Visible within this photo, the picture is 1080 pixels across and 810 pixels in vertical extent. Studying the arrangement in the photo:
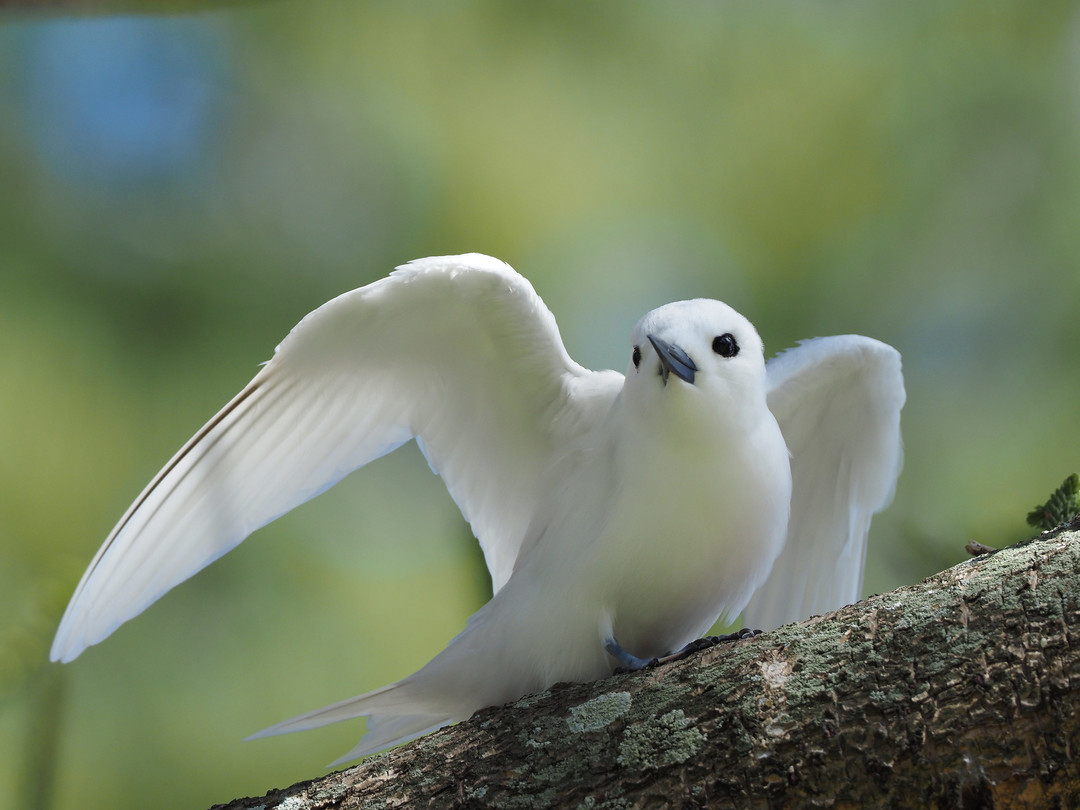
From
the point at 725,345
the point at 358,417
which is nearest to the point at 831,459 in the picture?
the point at 725,345

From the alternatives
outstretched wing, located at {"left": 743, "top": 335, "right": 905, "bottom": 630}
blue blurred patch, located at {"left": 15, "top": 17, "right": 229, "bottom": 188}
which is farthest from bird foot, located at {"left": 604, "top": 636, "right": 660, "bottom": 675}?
blue blurred patch, located at {"left": 15, "top": 17, "right": 229, "bottom": 188}

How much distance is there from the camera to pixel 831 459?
148 centimetres

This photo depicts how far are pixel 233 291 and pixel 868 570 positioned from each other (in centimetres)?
155

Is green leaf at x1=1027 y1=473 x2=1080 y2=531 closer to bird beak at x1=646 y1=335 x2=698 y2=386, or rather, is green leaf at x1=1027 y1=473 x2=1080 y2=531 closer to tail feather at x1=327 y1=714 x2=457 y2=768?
bird beak at x1=646 y1=335 x2=698 y2=386

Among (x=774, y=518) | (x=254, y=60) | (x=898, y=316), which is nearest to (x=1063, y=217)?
(x=898, y=316)

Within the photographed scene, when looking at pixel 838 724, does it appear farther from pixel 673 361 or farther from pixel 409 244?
Result: pixel 409 244

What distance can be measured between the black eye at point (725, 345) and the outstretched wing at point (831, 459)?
281 millimetres

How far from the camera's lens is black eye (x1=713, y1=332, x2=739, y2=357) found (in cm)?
110

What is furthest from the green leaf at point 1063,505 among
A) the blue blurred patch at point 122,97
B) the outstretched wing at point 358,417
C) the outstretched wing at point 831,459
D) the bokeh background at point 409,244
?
the blue blurred patch at point 122,97

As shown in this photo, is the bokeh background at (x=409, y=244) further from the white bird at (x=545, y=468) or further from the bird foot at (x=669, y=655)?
the bird foot at (x=669, y=655)

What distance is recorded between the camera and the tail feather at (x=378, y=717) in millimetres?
1100

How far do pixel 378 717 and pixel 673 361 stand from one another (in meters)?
0.56

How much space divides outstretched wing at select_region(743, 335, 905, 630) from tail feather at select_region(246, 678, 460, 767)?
1.95ft

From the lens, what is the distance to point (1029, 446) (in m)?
2.32
